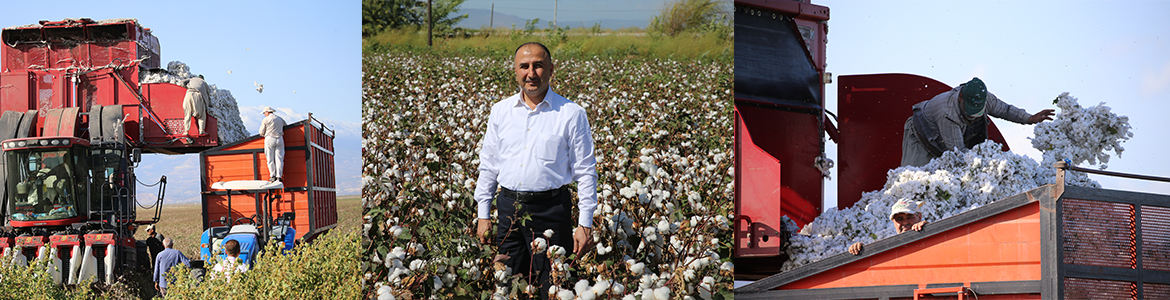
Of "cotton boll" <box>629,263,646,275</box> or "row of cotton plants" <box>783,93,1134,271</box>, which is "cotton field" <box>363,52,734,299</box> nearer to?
"cotton boll" <box>629,263,646,275</box>

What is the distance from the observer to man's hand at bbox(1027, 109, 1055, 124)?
3984 millimetres

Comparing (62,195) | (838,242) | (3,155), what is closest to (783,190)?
(838,242)

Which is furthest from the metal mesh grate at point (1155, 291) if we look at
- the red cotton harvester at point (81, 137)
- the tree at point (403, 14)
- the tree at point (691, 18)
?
the red cotton harvester at point (81, 137)

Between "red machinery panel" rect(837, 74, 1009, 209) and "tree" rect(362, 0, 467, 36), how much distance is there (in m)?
2.51

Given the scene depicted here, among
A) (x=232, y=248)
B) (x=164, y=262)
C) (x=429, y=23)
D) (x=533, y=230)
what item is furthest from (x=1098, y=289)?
(x=164, y=262)

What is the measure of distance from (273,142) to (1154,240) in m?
6.36

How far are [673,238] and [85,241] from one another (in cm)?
550

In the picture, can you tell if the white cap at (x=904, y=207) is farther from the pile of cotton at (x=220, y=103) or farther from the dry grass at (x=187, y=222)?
the pile of cotton at (x=220, y=103)

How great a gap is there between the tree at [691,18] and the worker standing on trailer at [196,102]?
467 centimetres

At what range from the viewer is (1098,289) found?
3.08 meters

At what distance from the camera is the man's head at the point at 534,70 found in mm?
2783

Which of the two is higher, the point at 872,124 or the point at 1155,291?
the point at 872,124

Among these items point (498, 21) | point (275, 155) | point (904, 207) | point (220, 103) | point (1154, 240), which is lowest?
point (1154, 240)

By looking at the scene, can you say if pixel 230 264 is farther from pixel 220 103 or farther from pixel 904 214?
pixel 904 214
